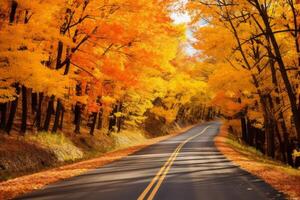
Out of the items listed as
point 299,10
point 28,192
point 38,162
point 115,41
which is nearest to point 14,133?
point 38,162

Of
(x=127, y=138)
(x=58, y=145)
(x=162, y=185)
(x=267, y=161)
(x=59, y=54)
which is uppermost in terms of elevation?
(x=59, y=54)

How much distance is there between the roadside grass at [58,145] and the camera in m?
21.7

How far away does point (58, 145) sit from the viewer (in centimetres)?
2331

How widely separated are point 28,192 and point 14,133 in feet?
35.3

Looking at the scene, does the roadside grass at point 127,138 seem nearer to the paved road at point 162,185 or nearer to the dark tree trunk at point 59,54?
the dark tree trunk at point 59,54

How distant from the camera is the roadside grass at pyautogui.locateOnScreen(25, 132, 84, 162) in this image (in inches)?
854

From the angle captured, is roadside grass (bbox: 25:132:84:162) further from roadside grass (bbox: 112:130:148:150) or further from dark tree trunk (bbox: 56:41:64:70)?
roadside grass (bbox: 112:130:148:150)

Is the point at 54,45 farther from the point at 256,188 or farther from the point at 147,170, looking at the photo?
the point at 256,188

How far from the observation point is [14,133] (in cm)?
2120

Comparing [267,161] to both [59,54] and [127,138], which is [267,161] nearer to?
[59,54]

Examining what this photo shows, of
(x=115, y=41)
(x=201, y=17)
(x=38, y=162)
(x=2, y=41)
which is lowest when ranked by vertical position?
(x=38, y=162)

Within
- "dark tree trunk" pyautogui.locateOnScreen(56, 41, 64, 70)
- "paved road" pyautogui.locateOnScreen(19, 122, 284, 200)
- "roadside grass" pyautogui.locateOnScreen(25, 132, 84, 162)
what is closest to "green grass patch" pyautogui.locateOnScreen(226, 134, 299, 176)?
"paved road" pyautogui.locateOnScreen(19, 122, 284, 200)

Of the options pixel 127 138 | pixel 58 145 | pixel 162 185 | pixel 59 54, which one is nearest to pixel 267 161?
pixel 162 185

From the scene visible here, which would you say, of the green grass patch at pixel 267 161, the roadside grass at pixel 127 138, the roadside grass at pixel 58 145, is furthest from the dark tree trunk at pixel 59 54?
the roadside grass at pixel 127 138
